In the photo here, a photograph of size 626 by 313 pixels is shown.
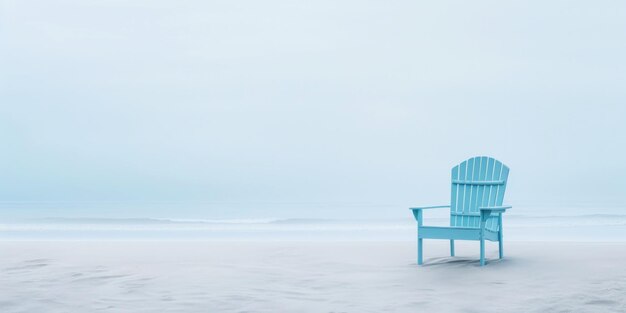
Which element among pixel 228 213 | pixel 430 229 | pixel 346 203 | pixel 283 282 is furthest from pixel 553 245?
pixel 346 203

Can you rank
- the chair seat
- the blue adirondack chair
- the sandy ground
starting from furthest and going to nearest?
the blue adirondack chair → the chair seat → the sandy ground

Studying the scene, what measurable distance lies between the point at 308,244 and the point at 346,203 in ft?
51.8

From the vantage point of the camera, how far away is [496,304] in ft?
12.1

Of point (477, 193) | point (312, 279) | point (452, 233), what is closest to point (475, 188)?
point (477, 193)

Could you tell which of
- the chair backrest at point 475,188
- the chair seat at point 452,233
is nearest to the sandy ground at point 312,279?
the chair seat at point 452,233

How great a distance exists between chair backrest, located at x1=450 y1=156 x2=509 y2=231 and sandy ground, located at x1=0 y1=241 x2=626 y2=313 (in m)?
0.35

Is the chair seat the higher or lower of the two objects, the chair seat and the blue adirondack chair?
the lower

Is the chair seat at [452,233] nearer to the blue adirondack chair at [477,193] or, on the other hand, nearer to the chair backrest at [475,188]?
the blue adirondack chair at [477,193]

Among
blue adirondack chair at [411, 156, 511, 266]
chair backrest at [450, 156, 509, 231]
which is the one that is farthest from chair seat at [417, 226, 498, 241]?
chair backrest at [450, 156, 509, 231]

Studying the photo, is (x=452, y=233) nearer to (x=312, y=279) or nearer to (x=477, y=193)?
(x=477, y=193)

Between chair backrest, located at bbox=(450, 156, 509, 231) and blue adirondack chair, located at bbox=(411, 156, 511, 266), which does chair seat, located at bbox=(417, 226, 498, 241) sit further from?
chair backrest, located at bbox=(450, 156, 509, 231)

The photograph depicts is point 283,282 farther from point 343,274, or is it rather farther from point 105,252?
point 105,252

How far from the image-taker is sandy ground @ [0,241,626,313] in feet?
12.1

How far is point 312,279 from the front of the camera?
474cm
